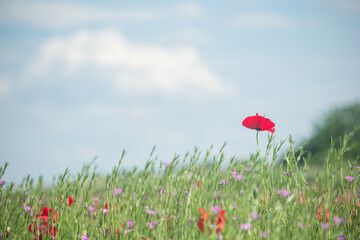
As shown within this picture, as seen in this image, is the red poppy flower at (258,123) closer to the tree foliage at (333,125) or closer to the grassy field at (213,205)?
the grassy field at (213,205)

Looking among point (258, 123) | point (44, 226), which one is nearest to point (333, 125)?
point (258, 123)

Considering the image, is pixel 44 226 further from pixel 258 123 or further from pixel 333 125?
pixel 333 125

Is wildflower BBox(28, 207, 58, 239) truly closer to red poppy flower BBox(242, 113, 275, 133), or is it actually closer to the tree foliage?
red poppy flower BBox(242, 113, 275, 133)

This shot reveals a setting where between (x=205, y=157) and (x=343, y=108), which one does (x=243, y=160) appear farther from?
(x=343, y=108)

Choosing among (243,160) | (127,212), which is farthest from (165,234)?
(243,160)

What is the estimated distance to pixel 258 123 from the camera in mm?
2906

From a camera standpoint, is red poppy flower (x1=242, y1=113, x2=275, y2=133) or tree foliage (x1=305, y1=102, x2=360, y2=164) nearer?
red poppy flower (x1=242, y1=113, x2=275, y2=133)

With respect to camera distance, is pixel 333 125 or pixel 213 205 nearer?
pixel 213 205

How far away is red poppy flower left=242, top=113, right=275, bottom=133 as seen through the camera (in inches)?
113

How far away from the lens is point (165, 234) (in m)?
2.78

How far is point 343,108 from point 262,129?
13.2 m

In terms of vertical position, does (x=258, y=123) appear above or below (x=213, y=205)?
above

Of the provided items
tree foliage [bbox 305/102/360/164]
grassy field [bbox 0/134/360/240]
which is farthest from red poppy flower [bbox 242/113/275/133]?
tree foliage [bbox 305/102/360/164]

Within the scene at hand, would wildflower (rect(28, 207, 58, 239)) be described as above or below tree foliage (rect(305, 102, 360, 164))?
below
